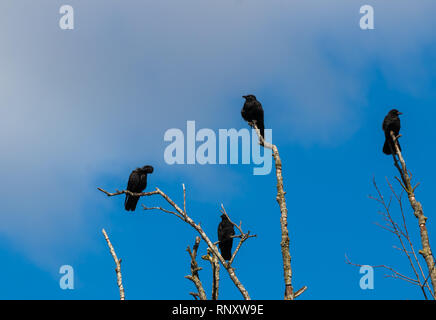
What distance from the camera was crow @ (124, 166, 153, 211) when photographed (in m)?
19.0

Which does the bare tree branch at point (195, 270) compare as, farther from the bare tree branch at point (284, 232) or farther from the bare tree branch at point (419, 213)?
the bare tree branch at point (419, 213)

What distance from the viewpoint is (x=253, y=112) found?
1812cm

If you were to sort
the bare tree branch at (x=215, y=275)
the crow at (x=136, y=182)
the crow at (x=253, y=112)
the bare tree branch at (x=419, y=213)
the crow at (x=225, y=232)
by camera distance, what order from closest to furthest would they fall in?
1. the bare tree branch at (x=419, y=213)
2. the bare tree branch at (x=215, y=275)
3. the crow at (x=253, y=112)
4. the crow at (x=225, y=232)
5. the crow at (x=136, y=182)

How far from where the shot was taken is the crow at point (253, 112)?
18109 mm

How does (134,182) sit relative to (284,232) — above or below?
above

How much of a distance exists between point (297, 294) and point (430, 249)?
2427 millimetres

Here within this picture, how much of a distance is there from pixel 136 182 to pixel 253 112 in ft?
14.8

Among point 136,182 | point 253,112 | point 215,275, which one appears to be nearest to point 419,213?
point 215,275

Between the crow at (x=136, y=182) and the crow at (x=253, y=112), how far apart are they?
3701 millimetres

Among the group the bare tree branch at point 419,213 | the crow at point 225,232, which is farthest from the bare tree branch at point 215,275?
the crow at point 225,232

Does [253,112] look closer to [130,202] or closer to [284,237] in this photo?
[130,202]
